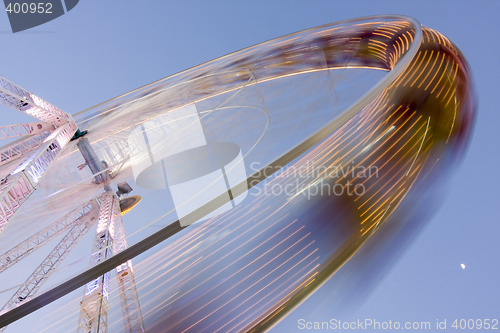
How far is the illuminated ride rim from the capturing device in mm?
4406

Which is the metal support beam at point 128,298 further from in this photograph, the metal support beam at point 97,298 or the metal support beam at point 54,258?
the metal support beam at point 54,258

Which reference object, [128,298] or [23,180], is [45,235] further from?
[128,298]

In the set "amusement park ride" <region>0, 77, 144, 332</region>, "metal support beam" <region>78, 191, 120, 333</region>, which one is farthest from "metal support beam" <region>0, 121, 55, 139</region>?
"metal support beam" <region>78, 191, 120, 333</region>

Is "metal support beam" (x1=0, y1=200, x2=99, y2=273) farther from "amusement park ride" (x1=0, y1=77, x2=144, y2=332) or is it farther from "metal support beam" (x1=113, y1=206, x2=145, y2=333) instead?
"metal support beam" (x1=113, y1=206, x2=145, y2=333)

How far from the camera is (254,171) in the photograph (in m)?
3.42

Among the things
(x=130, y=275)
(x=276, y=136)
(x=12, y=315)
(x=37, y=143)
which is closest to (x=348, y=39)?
(x=276, y=136)

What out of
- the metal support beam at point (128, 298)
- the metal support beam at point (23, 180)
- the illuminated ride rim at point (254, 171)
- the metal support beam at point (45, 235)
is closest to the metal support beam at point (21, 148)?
the illuminated ride rim at point (254, 171)

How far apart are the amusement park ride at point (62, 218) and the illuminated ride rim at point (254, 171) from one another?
0.07 meters

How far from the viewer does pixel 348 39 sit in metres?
8.34

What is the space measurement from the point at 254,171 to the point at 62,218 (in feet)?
19.8

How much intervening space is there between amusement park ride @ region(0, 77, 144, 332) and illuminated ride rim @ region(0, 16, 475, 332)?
0.22 ft

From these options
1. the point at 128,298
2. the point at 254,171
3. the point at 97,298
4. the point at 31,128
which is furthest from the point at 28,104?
the point at 254,171

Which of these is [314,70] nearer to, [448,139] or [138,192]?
[448,139]

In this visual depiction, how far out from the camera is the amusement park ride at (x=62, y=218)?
18.8 ft
